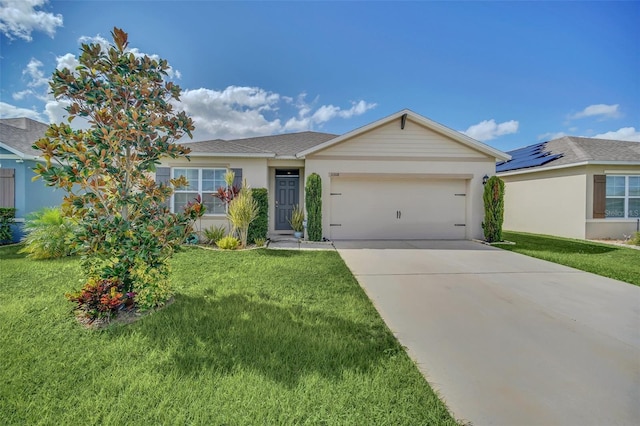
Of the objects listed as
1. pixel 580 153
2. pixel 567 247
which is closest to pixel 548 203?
pixel 580 153

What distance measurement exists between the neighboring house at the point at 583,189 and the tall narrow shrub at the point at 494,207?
151 inches

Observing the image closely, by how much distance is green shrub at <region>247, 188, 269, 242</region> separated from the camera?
909 centimetres

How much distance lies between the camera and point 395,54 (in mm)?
10383

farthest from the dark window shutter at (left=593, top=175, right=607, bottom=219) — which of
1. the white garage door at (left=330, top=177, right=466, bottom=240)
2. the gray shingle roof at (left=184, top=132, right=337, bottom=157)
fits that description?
the gray shingle roof at (left=184, top=132, right=337, bottom=157)

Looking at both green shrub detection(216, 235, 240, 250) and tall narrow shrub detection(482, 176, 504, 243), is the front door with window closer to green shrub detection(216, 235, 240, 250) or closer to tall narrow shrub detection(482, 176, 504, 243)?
green shrub detection(216, 235, 240, 250)

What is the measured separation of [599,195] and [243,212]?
44.3ft

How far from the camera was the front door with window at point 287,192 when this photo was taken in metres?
11.1

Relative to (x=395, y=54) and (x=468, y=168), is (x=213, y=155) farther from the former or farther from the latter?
(x=468, y=168)

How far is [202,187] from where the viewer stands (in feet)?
32.4

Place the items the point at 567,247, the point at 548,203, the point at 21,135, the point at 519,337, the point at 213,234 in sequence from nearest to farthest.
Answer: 1. the point at 519,337
2. the point at 567,247
3. the point at 213,234
4. the point at 21,135
5. the point at 548,203

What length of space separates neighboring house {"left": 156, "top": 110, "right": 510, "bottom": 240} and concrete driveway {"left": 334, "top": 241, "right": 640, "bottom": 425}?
426 centimetres

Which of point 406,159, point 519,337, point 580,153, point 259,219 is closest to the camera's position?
point 519,337

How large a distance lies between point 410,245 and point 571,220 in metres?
7.54

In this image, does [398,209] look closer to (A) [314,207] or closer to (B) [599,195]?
(A) [314,207]
